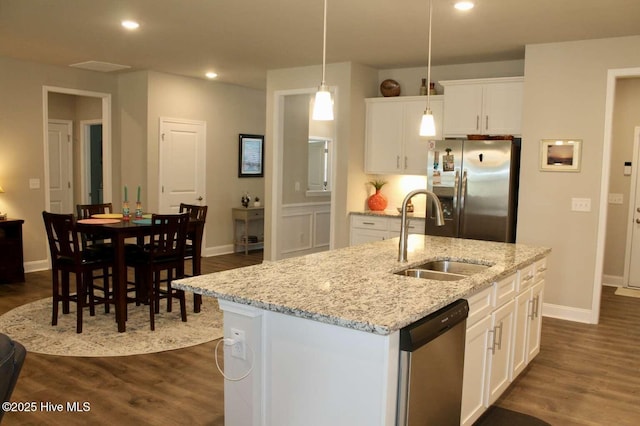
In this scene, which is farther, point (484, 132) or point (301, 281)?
point (484, 132)

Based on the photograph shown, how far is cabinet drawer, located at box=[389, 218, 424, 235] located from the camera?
609 cm

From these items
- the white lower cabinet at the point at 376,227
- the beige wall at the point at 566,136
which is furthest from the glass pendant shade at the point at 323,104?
the white lower cabinet at the point at 376,227

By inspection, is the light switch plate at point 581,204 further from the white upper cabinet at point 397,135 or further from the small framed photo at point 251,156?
the small framed photo at point 251,156

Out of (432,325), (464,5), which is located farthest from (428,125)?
(432,325)

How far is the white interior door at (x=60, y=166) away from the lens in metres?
8.47

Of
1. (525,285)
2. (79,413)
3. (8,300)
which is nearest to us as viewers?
(79,413)

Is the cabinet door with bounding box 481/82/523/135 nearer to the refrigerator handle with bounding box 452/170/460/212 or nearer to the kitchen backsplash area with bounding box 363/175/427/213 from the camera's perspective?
the refrigerator handle with bounding box 452/170/460/212

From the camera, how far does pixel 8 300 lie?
214 inches

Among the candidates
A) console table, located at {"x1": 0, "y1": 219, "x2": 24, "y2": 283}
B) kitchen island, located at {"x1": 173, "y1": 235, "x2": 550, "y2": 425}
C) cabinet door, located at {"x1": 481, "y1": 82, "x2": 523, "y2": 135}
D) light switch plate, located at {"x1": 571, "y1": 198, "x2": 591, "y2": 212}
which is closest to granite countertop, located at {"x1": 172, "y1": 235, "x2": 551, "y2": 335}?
kitchen island, located at {"x1": 173, "y1": 235, "x2": 550, "y2": 425}

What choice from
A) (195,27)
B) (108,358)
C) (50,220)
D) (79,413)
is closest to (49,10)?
(195,27)

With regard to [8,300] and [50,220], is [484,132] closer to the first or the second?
[50,220]

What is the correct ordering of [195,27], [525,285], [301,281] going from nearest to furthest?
[301,281]
[525,285]
[195,27]

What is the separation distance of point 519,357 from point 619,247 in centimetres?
409

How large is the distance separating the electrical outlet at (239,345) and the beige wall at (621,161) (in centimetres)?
585
